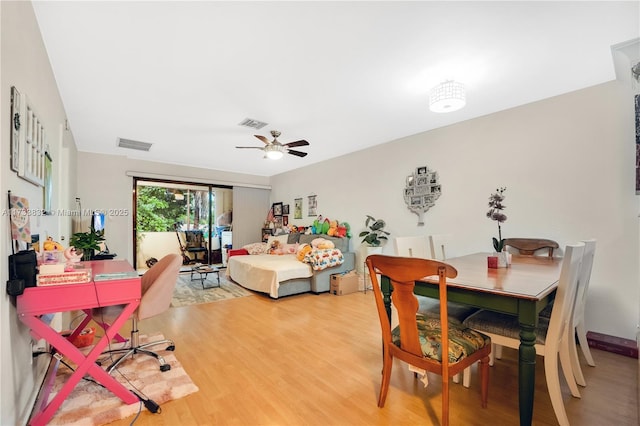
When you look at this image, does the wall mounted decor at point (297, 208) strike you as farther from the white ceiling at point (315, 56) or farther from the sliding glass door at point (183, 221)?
the white ceiling at point (315, 56)

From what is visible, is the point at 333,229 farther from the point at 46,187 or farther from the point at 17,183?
the point at 17,183

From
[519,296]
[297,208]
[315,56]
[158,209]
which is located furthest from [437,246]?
[158,209]

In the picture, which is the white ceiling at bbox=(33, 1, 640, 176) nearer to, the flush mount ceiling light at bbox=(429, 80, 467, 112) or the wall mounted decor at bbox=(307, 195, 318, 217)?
the flush mount ceiling light at bbox=(429, 80, 467, 112)

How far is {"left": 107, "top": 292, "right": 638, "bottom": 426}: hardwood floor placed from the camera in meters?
1.64

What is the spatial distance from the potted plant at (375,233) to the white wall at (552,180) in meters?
0.18

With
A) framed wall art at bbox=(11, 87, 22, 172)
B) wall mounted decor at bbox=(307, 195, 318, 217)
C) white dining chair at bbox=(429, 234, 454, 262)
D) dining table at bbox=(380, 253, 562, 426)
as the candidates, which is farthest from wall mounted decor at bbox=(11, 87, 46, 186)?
wall mounted decor at bbox=(307, 195, 318, 217)

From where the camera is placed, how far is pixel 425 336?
159 cm

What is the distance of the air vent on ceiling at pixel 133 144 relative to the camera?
461 centimetres

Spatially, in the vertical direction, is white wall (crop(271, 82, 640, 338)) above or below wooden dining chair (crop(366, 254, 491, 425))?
above

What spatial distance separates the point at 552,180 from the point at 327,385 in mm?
3066

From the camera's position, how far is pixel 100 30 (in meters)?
1.95

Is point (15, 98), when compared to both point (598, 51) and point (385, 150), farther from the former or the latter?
point (385, 150)

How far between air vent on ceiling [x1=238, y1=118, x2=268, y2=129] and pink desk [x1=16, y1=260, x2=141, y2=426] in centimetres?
239

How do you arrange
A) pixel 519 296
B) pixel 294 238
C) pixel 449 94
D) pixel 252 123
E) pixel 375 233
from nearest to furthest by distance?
pixel 519 296 < pixel 449 94 < pixel 252 123 < pixel 375 233 < pixel 294 238
